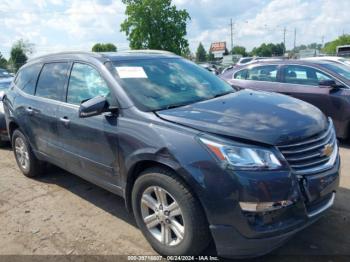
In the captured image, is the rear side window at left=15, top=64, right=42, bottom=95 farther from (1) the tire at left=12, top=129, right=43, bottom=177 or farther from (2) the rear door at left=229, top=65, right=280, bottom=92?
(2) the rear door at left=229, top=65, right=280, bottom=92

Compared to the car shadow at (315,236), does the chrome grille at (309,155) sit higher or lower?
higher

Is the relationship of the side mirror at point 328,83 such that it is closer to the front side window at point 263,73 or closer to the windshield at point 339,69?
the windshield at point 339,69

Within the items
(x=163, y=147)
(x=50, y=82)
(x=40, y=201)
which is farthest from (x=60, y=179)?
(x=163, y=147)

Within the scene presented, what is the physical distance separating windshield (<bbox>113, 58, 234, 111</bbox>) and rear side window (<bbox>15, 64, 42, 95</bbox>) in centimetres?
182

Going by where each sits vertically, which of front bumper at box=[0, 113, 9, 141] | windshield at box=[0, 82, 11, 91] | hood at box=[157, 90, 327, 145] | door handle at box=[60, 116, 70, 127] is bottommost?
front bumper at box=[0, 113, 9, 141]

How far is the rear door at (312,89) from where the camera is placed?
6.65m

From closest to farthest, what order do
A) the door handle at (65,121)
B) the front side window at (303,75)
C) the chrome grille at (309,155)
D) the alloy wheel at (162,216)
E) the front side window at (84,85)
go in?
the chrome grille at (309,155)
the alloy wheel at (162,216)
the front side window at (84,85)
the door handle at (65,121)
the front side window at (303,75)

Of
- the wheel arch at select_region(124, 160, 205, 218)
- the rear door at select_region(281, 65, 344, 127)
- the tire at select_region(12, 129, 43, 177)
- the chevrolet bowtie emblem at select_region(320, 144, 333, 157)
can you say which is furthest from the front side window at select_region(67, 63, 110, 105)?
the rear door at select_region(281, 65, 344, 127)

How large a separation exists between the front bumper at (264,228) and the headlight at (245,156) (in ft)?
1.08

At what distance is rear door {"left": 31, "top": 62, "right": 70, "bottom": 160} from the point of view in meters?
4.41

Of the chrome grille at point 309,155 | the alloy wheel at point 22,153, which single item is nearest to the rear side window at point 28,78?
the alloy wheel at point 22,153

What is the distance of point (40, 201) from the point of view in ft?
15.6

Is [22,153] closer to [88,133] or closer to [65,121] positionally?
[65,121]

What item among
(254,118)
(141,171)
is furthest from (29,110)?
(254,118)
